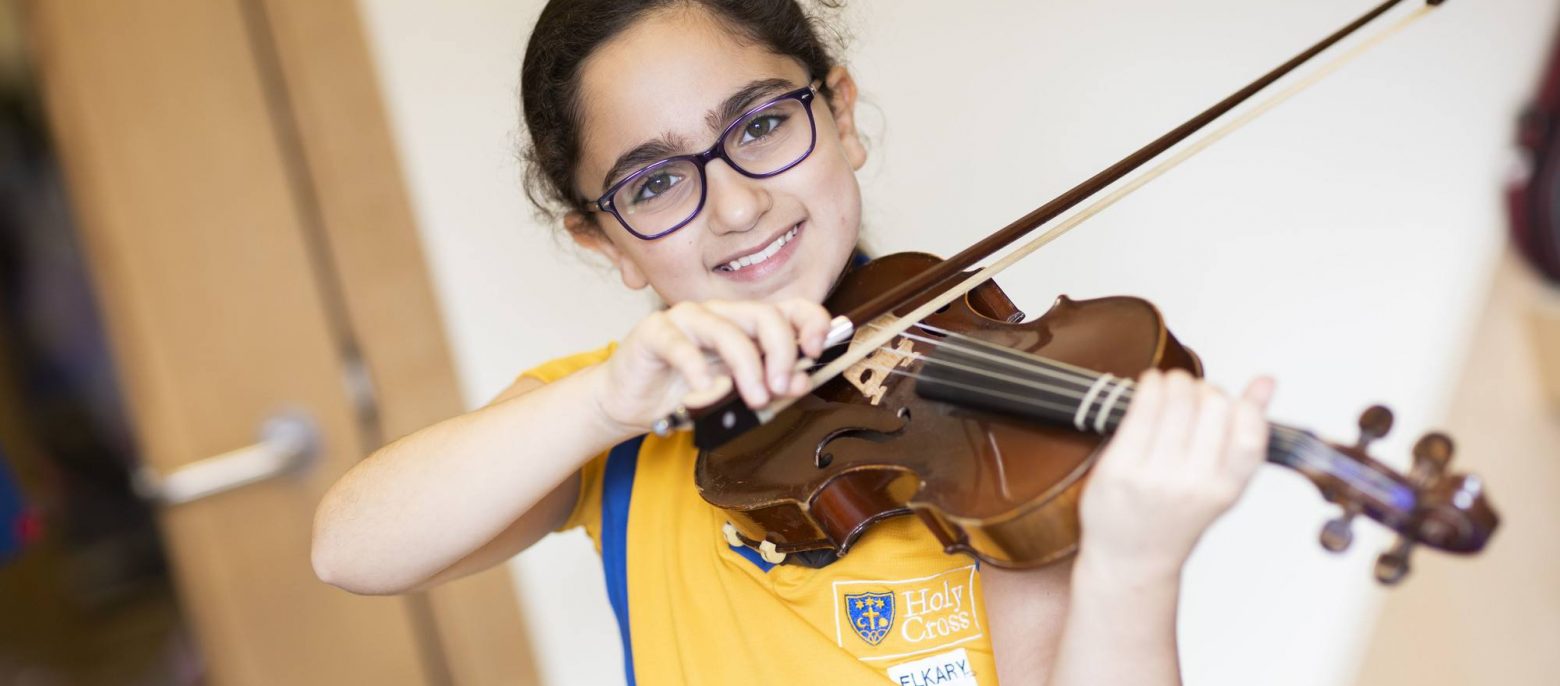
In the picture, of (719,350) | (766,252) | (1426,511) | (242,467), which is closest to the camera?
(1426,511)

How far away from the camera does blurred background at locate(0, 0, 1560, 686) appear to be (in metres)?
1.46

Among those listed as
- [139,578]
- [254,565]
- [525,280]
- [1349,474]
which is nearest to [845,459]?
[1349,474]

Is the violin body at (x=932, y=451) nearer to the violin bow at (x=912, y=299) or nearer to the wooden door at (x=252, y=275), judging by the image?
the violin bow at (x=912, y=299)

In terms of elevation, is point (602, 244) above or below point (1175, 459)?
above

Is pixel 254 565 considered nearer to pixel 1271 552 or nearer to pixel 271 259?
pixel 271 259

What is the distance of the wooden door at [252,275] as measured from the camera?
4.68 ft

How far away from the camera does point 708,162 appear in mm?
937

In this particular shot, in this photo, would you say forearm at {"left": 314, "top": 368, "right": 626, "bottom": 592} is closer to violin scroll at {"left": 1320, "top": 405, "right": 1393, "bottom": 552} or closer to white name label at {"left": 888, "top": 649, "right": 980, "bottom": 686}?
white name label at {"left": 888, "top": 649, "right": 980, "bottom": 686}

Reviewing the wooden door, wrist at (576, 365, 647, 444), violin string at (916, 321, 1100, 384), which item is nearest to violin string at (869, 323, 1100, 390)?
violin string at (916, 321, 1100, 384)

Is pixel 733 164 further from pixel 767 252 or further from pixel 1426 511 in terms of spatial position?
pixel 1426 511

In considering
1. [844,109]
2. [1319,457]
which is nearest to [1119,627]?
[1319,457]

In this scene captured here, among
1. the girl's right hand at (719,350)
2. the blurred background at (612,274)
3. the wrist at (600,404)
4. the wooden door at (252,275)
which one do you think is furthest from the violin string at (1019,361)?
the wooden door at (252,275)

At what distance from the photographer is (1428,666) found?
61.9 inches

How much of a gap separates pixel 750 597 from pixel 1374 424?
0.46 metres
